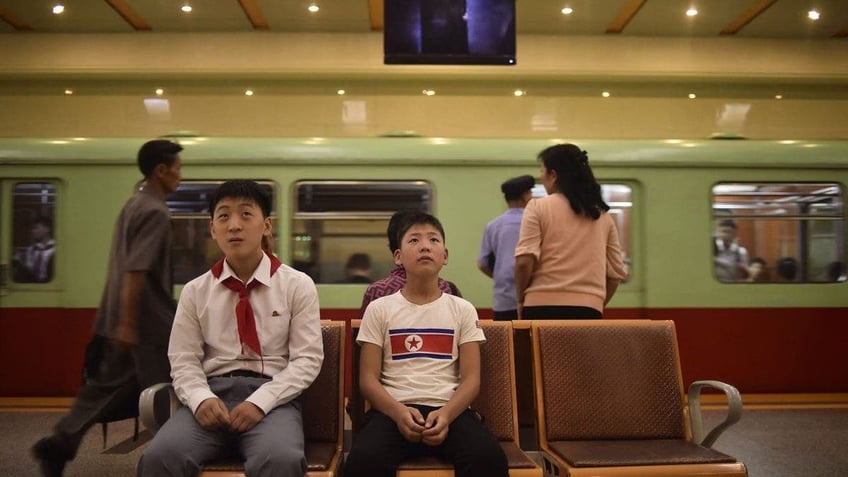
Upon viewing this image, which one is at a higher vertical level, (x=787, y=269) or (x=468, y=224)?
(x=468, y=224)

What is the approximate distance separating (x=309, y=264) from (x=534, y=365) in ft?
10.1

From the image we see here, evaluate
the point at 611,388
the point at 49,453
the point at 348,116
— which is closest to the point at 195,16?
the point at 348,116

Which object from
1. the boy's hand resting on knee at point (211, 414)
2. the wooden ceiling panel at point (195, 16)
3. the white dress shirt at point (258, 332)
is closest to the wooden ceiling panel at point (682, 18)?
the wooden ceiling panel at point (195, 16)

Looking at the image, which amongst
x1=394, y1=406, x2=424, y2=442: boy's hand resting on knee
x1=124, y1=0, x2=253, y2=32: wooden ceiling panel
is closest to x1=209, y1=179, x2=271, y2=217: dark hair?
x1=394, y1=406, x2=424, y2=442: boy's hand resting on knee

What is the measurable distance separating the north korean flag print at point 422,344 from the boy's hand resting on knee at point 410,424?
0.25 metres

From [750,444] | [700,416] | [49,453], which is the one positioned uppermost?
[700,416]

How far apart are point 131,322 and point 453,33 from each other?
3184 mm

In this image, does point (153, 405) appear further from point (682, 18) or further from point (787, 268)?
point (682, 18)

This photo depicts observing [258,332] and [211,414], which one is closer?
[211,414]

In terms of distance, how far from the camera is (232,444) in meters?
2.61

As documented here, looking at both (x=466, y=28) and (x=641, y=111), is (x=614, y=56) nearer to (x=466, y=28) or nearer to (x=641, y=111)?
(x=641, y=111)

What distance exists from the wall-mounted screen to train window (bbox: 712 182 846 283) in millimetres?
2339

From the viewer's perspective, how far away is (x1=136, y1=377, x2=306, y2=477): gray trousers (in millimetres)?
2361

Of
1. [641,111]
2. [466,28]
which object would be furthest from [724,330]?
[641,111]
